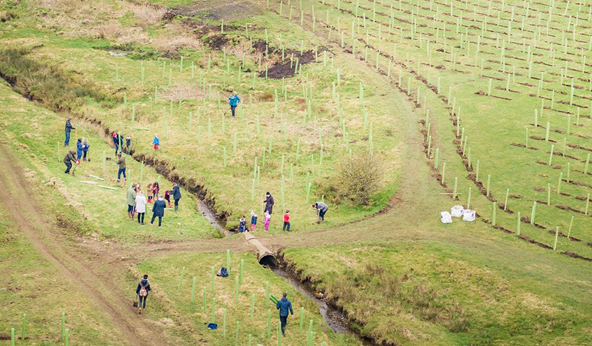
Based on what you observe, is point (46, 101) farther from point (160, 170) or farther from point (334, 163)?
point (334, 163)

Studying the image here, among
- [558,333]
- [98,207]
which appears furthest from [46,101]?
[558,333]

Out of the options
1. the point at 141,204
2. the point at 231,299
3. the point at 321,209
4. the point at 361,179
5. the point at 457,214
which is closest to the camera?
the point at 231,299

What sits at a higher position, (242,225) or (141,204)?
(141,204)

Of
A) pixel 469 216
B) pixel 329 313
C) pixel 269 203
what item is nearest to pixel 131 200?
pixel 269 203

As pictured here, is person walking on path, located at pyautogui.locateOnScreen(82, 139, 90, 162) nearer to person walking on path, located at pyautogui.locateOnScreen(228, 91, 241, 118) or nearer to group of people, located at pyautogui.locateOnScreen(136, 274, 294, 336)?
person walking on path, located at pyautogui.locateOnScreen(228, 91, 241, 118)

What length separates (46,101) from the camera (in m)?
78.8

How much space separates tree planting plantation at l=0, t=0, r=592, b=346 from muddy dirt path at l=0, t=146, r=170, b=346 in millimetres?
168

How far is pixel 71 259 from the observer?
4928cm

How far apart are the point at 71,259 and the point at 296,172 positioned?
22929mm

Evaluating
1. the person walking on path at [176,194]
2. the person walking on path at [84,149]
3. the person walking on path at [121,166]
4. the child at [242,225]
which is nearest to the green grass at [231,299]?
the child at [242,225]

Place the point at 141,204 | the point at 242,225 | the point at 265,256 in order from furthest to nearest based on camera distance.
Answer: the point at 242,225 < the point at 141,204 < the point at 265,256

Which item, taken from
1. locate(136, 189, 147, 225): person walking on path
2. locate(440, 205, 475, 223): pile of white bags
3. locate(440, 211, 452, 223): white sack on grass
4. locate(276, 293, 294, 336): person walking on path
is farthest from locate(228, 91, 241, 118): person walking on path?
locate(276, 293, 294, 336): person walking on path

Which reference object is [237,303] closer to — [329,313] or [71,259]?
[329,313]

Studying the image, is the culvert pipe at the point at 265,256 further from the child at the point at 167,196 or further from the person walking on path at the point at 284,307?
the person walking on path at the point at 284,307
